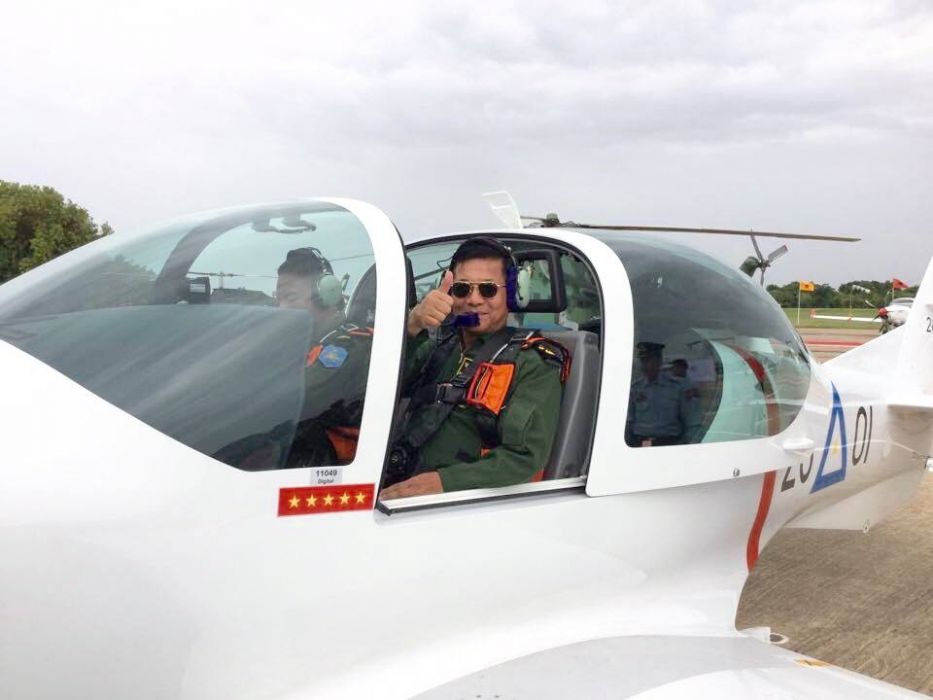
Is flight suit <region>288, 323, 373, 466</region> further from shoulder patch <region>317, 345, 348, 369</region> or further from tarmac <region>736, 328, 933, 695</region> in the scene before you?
tarmac <region>736, 328, 933, 695</region>

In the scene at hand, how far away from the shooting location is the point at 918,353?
4207 mm

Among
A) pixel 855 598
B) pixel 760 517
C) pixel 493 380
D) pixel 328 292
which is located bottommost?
pixel 855 598

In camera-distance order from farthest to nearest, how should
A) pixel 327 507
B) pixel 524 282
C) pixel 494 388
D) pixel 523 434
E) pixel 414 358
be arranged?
pixel 524 282
pixel 414 358
pixel 494 388
pixel 523 434
pixel 327 507

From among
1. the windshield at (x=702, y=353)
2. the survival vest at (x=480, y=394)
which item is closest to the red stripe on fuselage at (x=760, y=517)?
the windshield at (x=702, y=353)

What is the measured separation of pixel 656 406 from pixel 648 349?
176mm

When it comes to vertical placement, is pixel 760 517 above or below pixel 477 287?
below

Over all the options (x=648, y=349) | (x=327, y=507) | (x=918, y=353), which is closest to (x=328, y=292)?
(x=327, y=507)

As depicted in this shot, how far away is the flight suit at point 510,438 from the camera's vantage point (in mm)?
2064

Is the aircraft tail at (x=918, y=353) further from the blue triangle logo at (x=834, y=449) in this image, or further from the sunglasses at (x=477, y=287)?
the sunglasses at (x=477, y=287)

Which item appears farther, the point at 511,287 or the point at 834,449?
the point at 834,449

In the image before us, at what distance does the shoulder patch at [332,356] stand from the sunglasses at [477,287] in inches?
33.1

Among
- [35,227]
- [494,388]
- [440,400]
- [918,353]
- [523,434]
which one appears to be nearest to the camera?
[523,434]

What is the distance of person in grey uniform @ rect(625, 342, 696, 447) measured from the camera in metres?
2.30

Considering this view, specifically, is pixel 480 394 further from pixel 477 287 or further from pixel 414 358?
pixel 414 358
